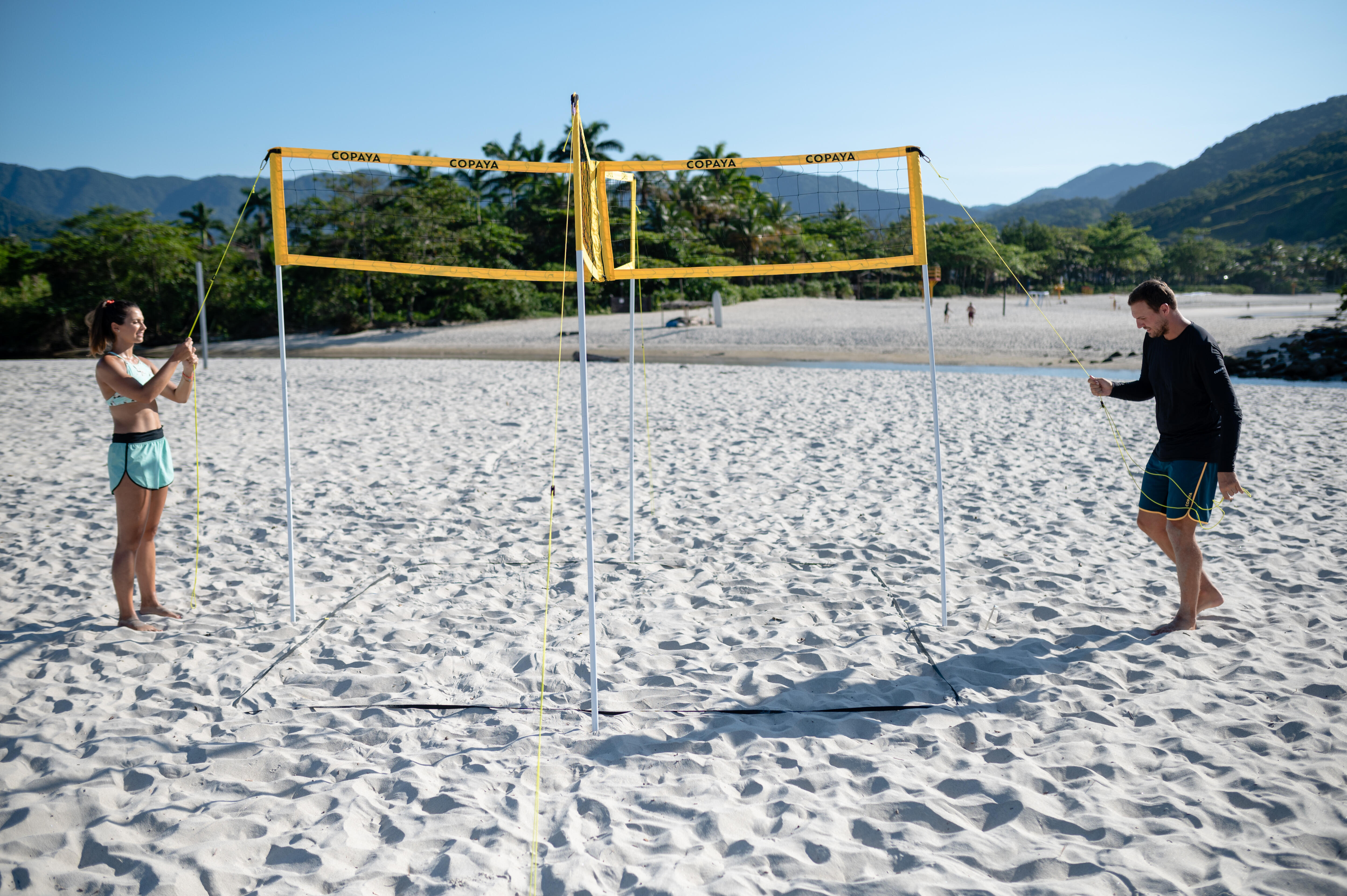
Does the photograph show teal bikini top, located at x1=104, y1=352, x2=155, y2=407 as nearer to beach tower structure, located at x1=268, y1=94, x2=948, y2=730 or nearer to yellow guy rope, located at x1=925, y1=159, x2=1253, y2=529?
beach tower structure, located at x1=268, y1=94, x2=948, y2=730

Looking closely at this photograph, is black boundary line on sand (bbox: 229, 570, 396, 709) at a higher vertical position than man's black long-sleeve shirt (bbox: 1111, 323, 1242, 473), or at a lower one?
lower

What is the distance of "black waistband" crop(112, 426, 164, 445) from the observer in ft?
10.7

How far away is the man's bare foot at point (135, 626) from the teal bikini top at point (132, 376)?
99 cm

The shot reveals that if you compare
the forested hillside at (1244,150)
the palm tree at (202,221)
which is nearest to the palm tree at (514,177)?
the palm tree at (202,221)

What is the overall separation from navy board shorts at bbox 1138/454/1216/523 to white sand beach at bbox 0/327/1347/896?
595 mm

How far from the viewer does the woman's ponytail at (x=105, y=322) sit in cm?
317

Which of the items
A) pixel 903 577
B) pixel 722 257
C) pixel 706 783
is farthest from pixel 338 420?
pixel 722 257

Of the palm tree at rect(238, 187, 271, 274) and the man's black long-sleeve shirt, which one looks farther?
the palm tree at rect(238, 187, 271, 274)

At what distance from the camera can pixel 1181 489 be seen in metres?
3.10

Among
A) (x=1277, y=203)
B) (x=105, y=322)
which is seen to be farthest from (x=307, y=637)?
(x=1277, y=203)

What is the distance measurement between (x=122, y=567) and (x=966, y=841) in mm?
3620

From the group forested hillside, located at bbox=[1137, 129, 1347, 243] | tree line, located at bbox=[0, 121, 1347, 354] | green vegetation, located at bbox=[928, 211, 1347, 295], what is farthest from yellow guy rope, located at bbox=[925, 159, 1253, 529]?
forested hillside, located at bbox=[1137, 129, 1347, 243]

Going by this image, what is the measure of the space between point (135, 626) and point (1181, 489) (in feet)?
15.3

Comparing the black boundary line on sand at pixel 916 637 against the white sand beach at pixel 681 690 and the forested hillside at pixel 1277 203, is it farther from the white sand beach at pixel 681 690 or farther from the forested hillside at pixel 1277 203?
the forested hillside at pixel 1277 203
